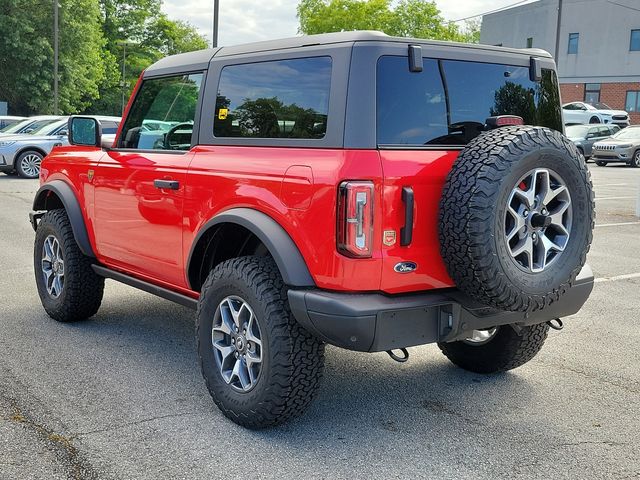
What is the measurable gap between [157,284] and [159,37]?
2665 inches

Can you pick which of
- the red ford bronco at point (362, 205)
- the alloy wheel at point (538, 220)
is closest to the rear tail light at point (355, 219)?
the red ford bronco at point (362, 205)

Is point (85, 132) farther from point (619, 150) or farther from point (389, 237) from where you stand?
point (619, 150)

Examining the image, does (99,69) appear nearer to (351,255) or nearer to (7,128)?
(7,128)

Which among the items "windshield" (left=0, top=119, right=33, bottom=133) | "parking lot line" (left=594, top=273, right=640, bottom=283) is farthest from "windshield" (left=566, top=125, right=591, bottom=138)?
"parking lot line" (left=594, top=273, right=640, bottom=283)

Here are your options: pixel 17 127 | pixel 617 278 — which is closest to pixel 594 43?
pixel 17 127

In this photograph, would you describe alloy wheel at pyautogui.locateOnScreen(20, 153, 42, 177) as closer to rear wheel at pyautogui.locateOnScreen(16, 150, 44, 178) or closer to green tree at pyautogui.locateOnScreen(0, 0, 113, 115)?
rear wheel at pyautogui.locateOnScreen(16, 150, 44, 178)

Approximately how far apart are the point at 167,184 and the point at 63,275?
166 cm

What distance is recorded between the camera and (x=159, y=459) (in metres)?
3.43

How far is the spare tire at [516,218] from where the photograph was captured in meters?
3.35

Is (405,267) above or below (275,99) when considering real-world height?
below

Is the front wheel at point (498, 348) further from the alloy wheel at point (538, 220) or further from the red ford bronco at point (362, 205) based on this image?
the alloy wheel at point (538, 220)

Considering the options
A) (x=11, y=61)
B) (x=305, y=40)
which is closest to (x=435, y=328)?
(x=305, y=40)

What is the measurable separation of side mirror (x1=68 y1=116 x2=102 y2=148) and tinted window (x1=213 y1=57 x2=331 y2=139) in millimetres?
1317

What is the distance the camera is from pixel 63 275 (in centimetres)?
566
